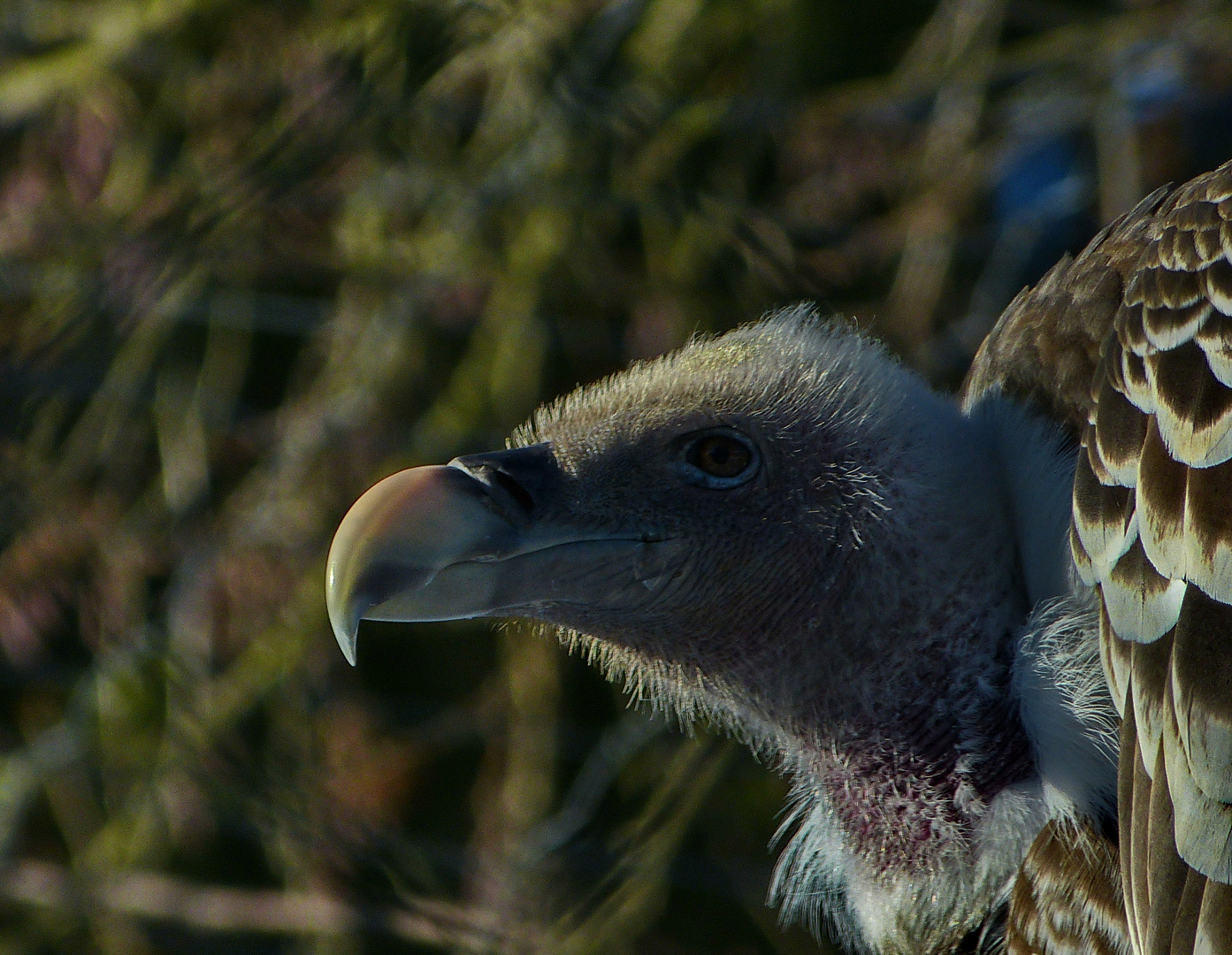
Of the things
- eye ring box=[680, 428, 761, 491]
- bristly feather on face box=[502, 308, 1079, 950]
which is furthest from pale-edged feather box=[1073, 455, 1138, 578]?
eye ring box=[680, 428, 761, 491]

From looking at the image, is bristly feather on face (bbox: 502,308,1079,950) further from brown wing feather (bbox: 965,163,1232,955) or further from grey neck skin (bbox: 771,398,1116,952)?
brown wing feather (bbox: 965,163,1232,955)

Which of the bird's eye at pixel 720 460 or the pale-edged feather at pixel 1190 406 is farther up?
the pale-edged feather at pixel 1190 406

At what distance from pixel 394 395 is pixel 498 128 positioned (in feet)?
1.49

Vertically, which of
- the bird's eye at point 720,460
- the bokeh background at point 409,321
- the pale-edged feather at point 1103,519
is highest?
the pale-edged feather at point 1103,519

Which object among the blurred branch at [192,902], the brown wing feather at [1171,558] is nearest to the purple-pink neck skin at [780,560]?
the brown wing feather at [1171,558]

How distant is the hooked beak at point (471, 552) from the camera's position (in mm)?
841

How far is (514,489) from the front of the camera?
2.98 ft

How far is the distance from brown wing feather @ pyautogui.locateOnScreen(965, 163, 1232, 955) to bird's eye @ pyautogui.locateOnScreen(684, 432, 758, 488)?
0.85 ft

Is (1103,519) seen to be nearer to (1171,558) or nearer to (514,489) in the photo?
(1171,558)

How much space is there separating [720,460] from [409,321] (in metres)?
1.15

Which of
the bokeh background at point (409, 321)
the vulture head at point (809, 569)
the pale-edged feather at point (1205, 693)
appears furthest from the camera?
the bokeh background at point (409, 321)

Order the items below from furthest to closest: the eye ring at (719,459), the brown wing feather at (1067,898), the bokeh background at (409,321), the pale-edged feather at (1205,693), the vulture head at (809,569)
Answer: the bokeh background at (409,321), the eye ring at (719,459), the vulture head at (809,569), the brown wing feather at (1067,898), the pale-edged feather at (1205,693)

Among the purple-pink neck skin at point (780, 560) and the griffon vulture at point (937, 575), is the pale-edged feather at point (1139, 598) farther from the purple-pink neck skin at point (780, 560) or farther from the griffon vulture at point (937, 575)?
the purple-pink neck skin at point (780, 560)

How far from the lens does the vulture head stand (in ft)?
2.82
